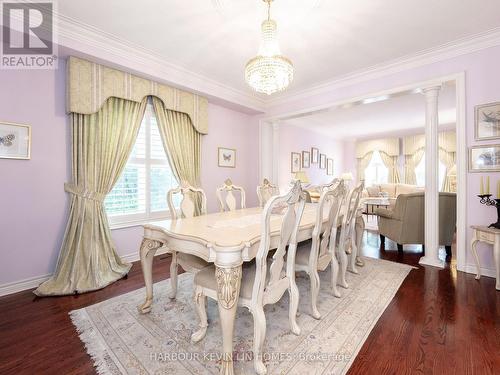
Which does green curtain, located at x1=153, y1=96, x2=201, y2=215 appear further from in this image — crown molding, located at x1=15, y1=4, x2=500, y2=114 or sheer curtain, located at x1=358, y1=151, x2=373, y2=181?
sheer curtain, located at x1=358, y1=151, x2=373, y2=181

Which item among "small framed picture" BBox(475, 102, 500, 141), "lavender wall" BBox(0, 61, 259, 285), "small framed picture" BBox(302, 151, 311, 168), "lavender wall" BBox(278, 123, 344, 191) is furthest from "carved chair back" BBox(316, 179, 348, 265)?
"small framed picture" BBox(302, 151, 311, 168)

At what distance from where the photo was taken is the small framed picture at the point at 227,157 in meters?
4.39

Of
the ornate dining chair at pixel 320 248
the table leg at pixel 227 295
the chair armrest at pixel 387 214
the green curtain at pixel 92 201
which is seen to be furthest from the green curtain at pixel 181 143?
the chair armrest at pixel 387 214

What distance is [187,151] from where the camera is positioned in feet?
12.4

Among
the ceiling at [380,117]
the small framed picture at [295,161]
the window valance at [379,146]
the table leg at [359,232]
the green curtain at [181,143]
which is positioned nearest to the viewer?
the table leg at [359,232]

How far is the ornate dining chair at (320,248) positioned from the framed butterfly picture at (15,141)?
9.44 feet

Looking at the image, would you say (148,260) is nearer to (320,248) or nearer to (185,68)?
(320,248)

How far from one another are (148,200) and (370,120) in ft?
18.8

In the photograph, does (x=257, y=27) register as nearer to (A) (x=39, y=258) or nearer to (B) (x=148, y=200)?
(B) (x=148, y=200)

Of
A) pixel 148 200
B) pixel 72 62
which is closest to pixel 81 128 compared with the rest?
pixel 72 62

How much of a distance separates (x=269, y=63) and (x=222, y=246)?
5.21ft

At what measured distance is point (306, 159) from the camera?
6887mm

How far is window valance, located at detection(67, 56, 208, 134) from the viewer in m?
2.63

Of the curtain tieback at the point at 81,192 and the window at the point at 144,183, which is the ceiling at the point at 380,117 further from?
the curtain tieback at the point at 81,192
